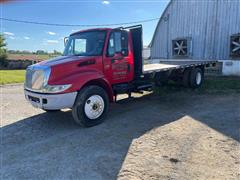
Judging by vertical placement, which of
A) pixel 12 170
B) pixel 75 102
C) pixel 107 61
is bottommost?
pixel 12 170

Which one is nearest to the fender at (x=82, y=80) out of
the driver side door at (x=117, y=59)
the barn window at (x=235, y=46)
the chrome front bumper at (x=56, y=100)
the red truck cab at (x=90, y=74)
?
the red truck cab at (x=90, y=74)

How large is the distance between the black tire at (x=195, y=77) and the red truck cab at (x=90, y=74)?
3361 millimetres

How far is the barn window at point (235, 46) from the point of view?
1420cm

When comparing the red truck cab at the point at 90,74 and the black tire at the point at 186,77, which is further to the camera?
the black tire at the point at 186,77

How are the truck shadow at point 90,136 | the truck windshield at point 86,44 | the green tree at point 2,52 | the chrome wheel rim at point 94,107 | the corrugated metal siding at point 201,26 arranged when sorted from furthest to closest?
the green tree at point 2,52
the corrugated metal siding at point 201,26
the truck windshield at point 86,44
the chrome wheel rim at point 94,107
the truck shadow at point 90,136

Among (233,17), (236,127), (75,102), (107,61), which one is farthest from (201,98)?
(233,17)

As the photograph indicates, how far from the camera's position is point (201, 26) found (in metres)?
16.0

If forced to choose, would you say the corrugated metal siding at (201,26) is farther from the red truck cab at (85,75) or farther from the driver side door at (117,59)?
the driver side door at (117,59)

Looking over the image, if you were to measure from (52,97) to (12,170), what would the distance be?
1.85 metres

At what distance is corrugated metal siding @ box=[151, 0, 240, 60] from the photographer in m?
14.6

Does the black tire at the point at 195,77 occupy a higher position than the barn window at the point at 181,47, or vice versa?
the barn window at the point at 181,47

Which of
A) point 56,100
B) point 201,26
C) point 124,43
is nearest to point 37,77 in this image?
point 56,100

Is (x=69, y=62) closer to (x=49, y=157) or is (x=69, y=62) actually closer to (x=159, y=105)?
(x=49, y=157)

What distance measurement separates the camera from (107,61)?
6.05 m
